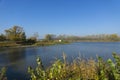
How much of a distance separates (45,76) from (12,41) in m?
75.8

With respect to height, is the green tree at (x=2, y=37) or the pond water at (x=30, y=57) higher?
the green tree at (x=2, y=37)

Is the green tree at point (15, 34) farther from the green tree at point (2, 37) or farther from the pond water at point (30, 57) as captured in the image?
the pond water at point (30, 57)

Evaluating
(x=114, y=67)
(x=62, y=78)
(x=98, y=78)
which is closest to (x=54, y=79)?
(x=62, y=78)

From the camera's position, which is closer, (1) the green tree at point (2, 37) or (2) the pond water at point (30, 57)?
(2) the pond water at point (30, 57)

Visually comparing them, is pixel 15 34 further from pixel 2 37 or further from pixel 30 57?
pixel 30 57

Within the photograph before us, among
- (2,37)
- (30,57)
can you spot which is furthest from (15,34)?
(30,57)

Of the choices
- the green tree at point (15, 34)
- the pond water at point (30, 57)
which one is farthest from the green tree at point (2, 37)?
the pond water at point (30, 57)

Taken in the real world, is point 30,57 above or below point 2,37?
below

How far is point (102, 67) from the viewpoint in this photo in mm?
4250

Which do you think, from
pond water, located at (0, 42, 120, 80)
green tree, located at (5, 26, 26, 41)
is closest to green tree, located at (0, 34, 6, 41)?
green tree, located at (5, 26, 26, 41)

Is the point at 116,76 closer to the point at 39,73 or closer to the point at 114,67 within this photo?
the point at 114,67

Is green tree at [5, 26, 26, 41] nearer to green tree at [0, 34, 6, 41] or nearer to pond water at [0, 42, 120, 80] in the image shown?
green tree at [0, 34, 6, 41]

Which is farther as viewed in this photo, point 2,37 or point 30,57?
point 2,37

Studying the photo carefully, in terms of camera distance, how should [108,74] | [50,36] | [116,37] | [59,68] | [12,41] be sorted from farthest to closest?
[116,37]
[50,36]
[12,41]
[59,68]
[108,74]
